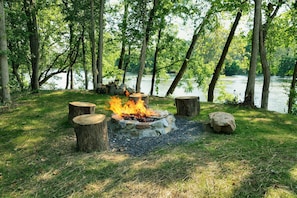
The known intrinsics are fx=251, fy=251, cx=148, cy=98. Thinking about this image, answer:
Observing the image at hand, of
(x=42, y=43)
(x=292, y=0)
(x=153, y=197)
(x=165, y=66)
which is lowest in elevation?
(x=153, y=197)

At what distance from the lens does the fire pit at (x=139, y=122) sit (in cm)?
477

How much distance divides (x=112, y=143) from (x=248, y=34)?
9.43 m

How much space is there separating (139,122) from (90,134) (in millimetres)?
1150

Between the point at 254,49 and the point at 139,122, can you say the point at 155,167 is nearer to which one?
the point at 139,122

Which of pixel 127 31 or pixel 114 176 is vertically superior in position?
pixel 127 31

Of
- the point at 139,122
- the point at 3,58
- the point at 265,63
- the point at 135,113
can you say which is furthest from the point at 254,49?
the point at 3,58

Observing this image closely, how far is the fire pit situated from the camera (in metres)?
4.77

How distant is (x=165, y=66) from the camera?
14.3 meters

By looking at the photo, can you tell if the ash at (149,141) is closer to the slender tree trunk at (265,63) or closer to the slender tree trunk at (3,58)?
the slender tree trunk at (3,58)

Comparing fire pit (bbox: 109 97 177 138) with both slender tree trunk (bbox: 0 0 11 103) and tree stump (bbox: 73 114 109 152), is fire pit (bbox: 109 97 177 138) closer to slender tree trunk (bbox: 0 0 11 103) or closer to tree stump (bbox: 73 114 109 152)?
tree stump (bbox: 73 114 109 152)

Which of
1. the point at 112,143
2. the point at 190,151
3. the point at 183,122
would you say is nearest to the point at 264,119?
the point at 183,122

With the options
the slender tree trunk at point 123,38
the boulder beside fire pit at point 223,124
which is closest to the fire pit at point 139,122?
the boulder beside fire pit at point 223,124

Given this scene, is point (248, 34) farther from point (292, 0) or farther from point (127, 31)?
point (127, 31)

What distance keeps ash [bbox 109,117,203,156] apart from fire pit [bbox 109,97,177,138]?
0.39 feet
